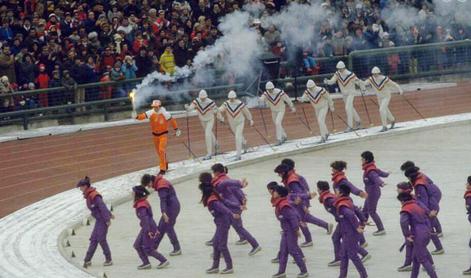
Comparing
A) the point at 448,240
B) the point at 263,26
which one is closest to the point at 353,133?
the point at 263,26

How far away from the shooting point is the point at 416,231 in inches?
810

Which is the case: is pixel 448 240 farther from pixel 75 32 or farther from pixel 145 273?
pixel 75 32

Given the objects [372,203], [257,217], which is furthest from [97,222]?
[372,203]

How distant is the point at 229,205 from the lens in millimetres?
23125

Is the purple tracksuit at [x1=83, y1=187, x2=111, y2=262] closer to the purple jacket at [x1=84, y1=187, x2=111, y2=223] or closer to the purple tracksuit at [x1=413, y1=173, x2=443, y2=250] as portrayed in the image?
the purple jacket at [x1=84, y1=187, x2=111, y2=223]

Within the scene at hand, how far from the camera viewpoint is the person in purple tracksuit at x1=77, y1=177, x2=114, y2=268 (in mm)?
23188

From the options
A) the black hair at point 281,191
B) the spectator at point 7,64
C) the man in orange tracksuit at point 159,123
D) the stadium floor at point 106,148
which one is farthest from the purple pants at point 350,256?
the spectator at point 7,64

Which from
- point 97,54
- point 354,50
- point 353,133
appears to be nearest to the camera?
point 353,133

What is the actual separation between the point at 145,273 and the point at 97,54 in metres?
17.9

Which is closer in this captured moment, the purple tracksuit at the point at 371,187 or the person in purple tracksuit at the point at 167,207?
the person in purple tracksuit at the point at 167,207

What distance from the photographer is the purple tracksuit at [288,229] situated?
2156 centimetres

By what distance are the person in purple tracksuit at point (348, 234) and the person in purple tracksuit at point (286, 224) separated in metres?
0.70

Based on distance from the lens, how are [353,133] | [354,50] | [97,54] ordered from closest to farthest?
[353,133]
[97,54]
[354,50]

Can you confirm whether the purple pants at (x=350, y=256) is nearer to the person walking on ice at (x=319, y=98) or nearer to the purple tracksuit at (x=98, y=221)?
the purple tracksuit at (x=98, y=221)
